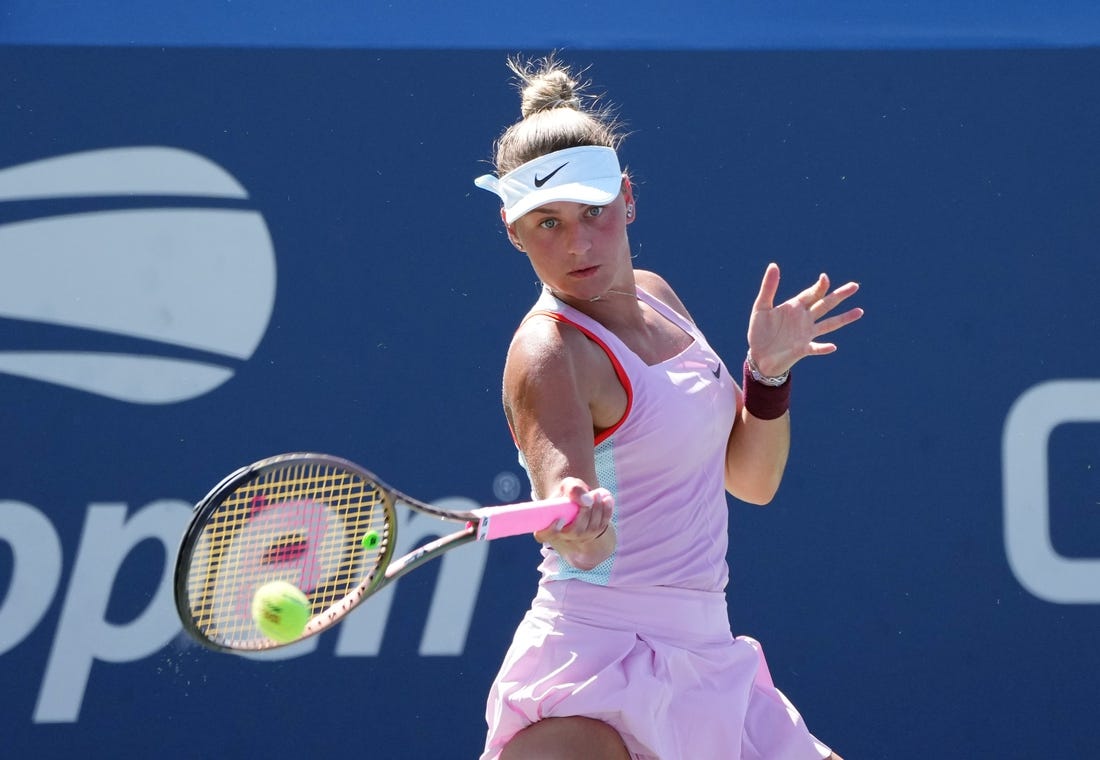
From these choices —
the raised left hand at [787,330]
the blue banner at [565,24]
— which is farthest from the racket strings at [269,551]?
the blue banner at [565,24]

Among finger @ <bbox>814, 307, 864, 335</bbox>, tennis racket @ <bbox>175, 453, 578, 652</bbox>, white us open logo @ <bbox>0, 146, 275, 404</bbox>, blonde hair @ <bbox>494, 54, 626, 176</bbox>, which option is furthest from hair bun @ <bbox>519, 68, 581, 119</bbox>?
white us open logo @ <bbox>0, 146, 275, 404</bbox>

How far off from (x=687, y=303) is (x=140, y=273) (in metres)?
1.38

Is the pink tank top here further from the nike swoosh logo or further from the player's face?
the nike swoosh logo

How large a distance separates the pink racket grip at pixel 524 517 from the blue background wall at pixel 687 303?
5.07 ft

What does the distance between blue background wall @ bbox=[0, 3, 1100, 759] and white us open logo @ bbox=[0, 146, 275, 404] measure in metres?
0.03

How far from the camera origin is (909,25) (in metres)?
3.84

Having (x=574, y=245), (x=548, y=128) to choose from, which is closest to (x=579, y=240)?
(x=574, y=245)

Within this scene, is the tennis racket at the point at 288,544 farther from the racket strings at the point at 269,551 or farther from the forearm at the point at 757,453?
the forearm at the point at 757,453

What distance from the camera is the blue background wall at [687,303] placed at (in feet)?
12.0

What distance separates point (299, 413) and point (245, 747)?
0.84 metres

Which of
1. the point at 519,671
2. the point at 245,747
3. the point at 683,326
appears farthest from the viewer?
the point at 245,747

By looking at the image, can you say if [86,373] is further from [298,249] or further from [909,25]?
[909,25]

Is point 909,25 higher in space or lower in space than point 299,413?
higher

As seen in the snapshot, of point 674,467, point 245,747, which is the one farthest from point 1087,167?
point 245,747
